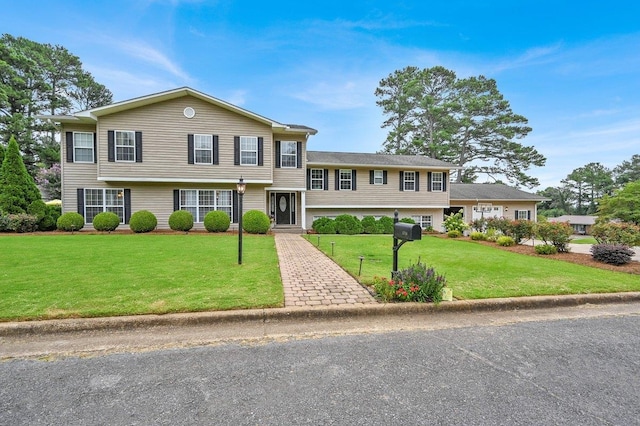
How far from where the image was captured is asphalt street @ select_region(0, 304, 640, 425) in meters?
1.97

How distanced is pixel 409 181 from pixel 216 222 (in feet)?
41.0

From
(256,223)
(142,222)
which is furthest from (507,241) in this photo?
(142,222)

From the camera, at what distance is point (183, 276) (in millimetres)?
5488

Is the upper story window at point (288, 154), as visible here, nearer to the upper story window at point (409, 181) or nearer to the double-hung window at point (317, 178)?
the double-hung window at point (317, 178)

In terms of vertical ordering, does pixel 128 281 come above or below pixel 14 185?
below

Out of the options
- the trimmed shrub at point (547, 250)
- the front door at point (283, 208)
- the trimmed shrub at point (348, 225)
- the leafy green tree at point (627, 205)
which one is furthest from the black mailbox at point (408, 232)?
the leafy green tree at point (627, 205)

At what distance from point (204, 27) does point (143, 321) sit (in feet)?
50.5

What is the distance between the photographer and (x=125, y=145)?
13.7 m

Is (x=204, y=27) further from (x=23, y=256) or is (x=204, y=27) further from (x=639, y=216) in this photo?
(x=639, y=216)

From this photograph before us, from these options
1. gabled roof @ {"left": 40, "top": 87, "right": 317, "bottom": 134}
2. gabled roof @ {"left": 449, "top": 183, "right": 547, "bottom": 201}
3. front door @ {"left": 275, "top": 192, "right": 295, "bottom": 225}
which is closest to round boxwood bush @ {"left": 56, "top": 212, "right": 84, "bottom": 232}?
gabled roof @ {"left": 40, "top": 87, "right": 317, "bottom": 134}

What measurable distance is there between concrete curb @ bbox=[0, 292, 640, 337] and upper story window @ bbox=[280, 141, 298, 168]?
1285cm

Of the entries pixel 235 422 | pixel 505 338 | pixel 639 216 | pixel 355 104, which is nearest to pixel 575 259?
pixel 505 338

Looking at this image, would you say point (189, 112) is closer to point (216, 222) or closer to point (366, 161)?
point (216, 222)

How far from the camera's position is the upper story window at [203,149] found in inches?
565
